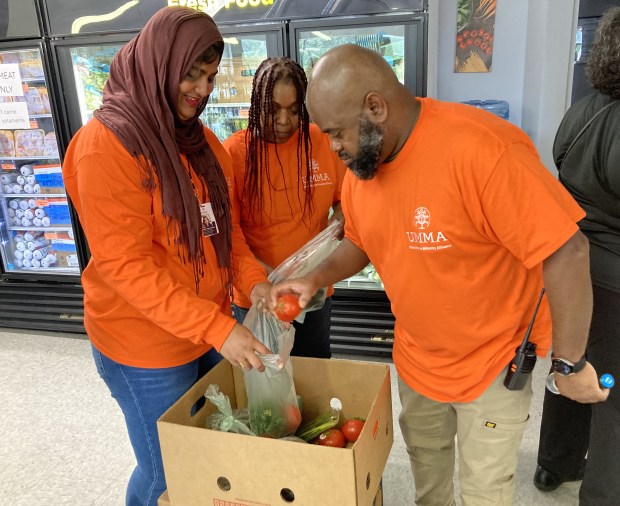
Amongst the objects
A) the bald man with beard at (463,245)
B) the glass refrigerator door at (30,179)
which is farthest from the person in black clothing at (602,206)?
the glass refrigerator door at (30,179)

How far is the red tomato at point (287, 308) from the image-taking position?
58.4 inches

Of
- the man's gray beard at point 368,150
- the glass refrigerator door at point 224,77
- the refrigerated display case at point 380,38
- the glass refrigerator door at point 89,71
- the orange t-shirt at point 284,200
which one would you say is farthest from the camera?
the glass refrigerator door at point 89,71

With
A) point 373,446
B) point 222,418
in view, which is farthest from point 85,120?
point 373,446

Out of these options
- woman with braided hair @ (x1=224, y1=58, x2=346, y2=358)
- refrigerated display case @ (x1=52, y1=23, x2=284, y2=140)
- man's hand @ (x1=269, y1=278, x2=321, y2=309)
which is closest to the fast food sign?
refrigerated display case @ (x1=52, y1=23, x2=284, y2=140)

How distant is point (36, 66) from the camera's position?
11.2ft

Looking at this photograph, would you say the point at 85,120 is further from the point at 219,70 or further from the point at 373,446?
the point at 373,446

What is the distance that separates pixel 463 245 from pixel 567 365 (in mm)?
362

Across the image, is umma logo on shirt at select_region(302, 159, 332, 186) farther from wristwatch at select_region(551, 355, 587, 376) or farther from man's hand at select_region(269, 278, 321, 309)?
wristwatch at select_region(551, 355, 587, 376)

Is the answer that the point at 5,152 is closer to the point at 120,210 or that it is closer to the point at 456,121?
the point at 120,210

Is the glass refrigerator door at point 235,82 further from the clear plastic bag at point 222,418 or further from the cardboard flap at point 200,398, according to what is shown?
the clear plastic bag at point 222,418

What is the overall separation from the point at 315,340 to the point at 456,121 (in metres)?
1.14

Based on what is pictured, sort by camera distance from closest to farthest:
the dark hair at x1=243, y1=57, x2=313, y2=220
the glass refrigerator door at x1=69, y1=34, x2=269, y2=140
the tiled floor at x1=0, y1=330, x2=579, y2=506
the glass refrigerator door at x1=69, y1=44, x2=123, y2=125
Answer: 1. the dark hair at x1=243, y1=57, x2=313, y2=220
2. the tiled floor at x1=0, y1=330, x2=579, y2=506
3. the glass refrigerator door at x1=69, y1=34, x2=269, y2=140
4. the glass refrigerator door at x1=69, y1=44, x2=123, y2=125

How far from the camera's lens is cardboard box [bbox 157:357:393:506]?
111cm

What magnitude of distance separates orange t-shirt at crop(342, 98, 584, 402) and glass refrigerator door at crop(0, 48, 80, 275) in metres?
2.89
